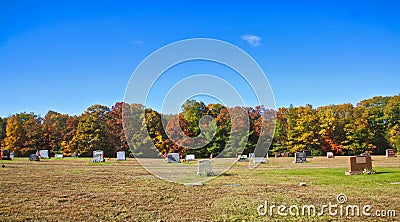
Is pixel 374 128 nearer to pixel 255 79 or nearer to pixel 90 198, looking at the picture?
pixel 255 79

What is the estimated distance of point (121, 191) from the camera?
39.5 feet

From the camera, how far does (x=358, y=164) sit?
58.9 ft

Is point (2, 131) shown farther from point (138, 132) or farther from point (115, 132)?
point (138, 132)

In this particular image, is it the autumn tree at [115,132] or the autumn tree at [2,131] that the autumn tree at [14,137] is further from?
the autumn tree at [115,132]

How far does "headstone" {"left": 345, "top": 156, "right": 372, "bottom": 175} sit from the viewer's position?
58.1 ft

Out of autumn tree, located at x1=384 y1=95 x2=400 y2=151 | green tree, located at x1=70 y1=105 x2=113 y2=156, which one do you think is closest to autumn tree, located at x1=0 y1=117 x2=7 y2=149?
green tree, located at x1=70 y1=105 x2=113 y2=156

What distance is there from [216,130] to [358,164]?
3164cm

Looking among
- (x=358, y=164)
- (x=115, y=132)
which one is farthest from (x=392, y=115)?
(x=358, y=164)

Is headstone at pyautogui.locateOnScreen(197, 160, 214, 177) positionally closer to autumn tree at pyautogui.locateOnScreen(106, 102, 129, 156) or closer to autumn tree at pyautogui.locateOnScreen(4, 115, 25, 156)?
autumn tree at pyautogui.locateOnScreen(106, 102, 129, 156)

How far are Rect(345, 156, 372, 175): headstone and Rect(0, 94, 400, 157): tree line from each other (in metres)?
30.6

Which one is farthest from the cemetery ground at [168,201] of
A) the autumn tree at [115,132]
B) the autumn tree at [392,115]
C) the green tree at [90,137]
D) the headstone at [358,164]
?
the autumn tree at [392,115]

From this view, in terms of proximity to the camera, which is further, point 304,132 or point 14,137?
point 14,137

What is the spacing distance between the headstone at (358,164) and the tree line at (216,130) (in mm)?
30597

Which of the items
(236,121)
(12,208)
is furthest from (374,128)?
(12,208)
